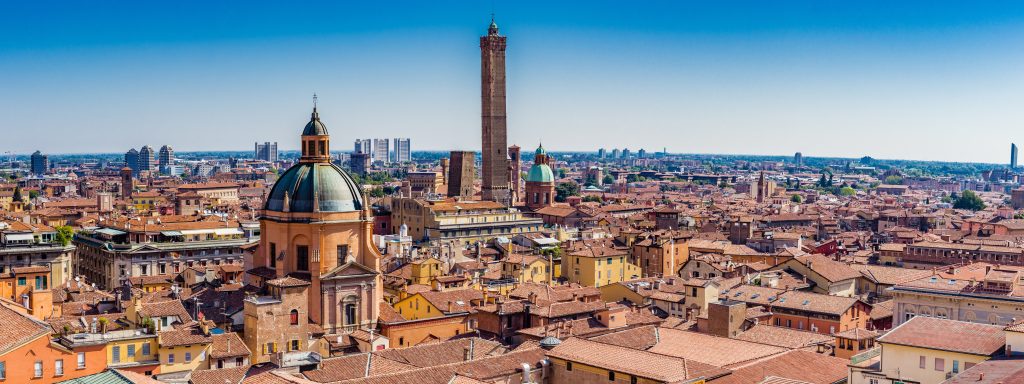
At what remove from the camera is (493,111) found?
13175cm

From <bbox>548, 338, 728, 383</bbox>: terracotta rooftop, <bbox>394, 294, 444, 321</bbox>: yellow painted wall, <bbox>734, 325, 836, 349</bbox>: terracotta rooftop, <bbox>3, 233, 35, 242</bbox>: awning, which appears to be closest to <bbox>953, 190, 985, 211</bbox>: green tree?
<bbox>734, 325, 836, 349</bbox>: terracotta rooftop

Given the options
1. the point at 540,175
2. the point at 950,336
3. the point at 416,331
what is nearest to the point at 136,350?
the point at 416,331

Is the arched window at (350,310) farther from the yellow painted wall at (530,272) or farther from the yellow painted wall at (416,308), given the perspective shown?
the yellow painted wall at (530,272)

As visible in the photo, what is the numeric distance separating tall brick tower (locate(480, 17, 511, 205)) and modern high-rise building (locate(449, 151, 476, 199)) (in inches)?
532

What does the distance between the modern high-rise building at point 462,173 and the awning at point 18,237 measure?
81708mm

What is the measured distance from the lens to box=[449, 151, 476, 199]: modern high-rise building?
147 m

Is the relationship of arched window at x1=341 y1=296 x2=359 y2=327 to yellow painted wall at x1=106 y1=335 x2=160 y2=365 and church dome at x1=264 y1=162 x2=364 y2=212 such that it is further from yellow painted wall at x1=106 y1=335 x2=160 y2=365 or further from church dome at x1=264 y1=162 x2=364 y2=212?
yellow painted wall at x1=106 y1=335 x2=160 y2=365

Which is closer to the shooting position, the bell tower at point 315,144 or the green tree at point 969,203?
the bell tower at point 315,144

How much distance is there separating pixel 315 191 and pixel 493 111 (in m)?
83.8

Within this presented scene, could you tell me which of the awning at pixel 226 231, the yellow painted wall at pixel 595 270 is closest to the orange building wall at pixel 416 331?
the yellow painted wall at pixel 595 270

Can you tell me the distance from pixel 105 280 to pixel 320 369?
42545 mm

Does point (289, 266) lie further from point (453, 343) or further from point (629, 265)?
point (629, 265)

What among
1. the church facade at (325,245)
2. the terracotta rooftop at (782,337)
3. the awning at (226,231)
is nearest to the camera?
the terracotta rooftop at (782,337)

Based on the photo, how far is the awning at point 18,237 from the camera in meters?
66.6
